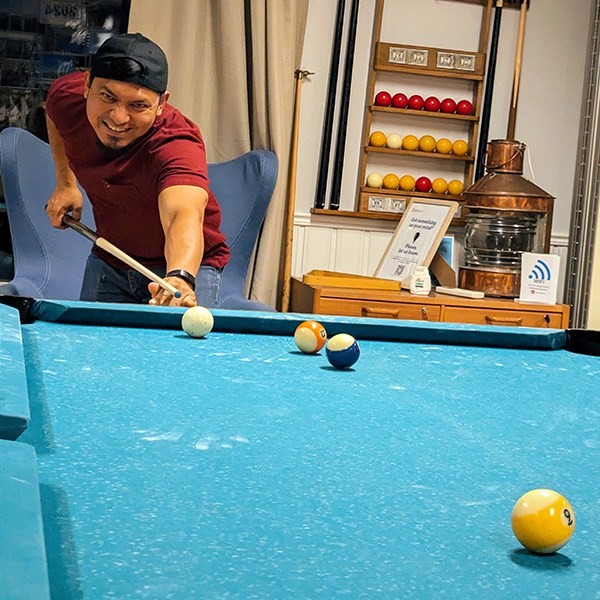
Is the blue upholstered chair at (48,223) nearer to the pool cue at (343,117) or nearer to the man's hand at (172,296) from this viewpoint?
the pool cue at (343,117)

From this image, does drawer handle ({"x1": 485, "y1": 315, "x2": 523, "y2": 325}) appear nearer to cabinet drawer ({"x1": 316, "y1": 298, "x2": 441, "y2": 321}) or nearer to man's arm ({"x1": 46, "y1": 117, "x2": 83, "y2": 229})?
cabinet drawer ({"x1": 316, "y1": 298, "x2": 441, "y2": 321})

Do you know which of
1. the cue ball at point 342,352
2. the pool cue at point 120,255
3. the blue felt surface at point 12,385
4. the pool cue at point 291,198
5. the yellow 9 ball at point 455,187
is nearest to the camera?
the blue felt surface at point 12,385

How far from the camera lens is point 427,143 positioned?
451 centimetres

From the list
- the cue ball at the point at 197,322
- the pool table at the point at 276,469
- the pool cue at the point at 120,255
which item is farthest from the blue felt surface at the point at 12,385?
the pool cue at the point at 120,255

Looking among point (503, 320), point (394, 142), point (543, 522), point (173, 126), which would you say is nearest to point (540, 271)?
point (503, 320)

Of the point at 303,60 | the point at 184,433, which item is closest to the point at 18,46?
the point at 303,60

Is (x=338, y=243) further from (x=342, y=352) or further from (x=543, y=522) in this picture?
(x=543, y=522)

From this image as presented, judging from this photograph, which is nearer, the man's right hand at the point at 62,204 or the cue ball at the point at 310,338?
the cue ball at the point at 310,338

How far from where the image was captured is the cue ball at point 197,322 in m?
2.01

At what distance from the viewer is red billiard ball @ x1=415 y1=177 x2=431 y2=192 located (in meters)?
4.54

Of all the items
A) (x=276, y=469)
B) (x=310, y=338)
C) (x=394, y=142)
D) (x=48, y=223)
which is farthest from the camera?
(x=394, y=142)

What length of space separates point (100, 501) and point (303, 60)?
12.7 feet

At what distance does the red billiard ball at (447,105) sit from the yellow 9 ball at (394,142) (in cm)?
26

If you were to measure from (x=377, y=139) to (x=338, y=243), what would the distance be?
1.74 feet
